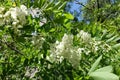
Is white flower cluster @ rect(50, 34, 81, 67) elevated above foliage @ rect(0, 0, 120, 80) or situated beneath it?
situated beneath

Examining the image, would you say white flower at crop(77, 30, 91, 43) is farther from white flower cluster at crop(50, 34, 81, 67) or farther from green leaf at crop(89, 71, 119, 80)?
green leaf at crop(89, 71, 119, 80)

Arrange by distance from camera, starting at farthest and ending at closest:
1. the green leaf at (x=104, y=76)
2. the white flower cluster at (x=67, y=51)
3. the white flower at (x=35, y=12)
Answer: the white flower at (x=35, y=12)
the white flower cluster at (x=67, y=51)
the green leaf at (x=104, y=76)

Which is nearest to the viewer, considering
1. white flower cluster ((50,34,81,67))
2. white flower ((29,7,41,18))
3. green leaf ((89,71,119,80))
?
green leaf ((89,71,119,80))

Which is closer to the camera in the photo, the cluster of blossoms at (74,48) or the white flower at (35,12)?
the cluster of blossoms at (74,48)

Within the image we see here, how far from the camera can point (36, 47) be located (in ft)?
6.27

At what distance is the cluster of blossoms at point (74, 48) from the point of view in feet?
5.34

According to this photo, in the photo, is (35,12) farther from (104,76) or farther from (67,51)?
(104,76)

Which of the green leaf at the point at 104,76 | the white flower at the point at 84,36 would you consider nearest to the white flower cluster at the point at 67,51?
the white flower at the point at 84,36

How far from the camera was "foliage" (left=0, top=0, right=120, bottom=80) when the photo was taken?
1.68 metres

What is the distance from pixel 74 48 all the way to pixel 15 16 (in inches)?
12.8

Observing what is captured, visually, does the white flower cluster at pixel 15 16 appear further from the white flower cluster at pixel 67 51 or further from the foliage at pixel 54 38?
the white flower cluster at pixel 67 51

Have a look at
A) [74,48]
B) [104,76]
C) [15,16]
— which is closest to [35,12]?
[15,16]

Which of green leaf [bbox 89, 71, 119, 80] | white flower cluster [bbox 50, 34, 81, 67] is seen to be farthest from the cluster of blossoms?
green leaf [bbox 89, 71, 119, 80]

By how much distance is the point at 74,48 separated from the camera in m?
1.72
